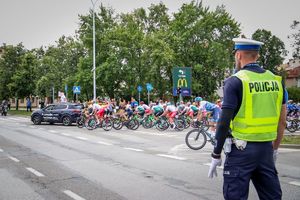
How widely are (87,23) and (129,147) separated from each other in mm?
39993

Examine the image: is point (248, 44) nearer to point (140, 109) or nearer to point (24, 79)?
point (140, 109)

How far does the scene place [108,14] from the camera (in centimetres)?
5422

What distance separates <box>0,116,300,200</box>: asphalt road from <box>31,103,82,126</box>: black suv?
1516 cm

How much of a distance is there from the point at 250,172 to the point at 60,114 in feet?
88.5

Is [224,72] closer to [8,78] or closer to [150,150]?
[8,78]

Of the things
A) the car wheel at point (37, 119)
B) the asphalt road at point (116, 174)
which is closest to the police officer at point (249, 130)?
the asphalt road at point (116, 174)

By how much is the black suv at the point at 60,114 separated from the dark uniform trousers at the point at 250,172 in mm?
26427

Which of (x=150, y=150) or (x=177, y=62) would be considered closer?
(x=150, y=150)

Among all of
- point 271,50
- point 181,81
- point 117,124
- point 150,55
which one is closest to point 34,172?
point 117,124

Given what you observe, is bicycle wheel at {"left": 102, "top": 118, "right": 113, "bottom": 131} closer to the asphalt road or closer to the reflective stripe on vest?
the asphalt road

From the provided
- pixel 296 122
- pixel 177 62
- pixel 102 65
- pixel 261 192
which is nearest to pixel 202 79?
pixel 177 62

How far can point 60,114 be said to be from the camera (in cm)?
2944

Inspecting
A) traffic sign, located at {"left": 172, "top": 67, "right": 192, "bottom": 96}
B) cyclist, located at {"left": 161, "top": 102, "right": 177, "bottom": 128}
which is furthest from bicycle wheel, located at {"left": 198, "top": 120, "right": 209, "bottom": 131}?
traffic sign, located at {"left": 172, "top": 67, "right": 192, "bottom": 96}

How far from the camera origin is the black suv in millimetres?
29250
